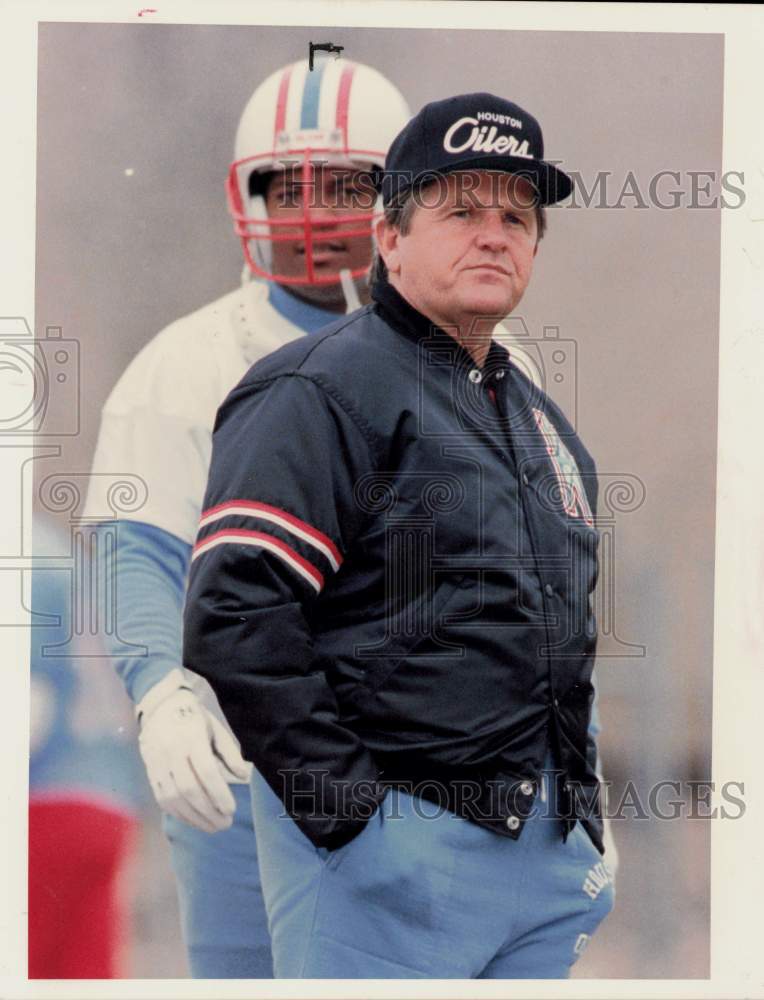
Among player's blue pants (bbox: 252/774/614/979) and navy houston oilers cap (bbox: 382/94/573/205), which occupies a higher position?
navy houston oilers cap (bbox: 382/94/573/205)

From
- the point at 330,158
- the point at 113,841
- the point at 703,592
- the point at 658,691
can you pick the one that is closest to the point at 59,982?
the point at 113,841

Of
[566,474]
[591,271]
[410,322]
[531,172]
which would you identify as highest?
[531,172]

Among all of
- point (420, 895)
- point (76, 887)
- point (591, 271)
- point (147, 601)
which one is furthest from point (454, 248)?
point (76, 887)

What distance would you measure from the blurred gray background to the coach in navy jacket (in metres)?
0.12

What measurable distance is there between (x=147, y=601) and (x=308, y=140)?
915mm

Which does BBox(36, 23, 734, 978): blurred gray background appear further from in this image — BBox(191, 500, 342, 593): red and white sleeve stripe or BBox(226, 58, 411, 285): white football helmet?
BBox(191, 500, 342, 593): red and white sleeve stripe

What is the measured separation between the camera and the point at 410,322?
2.53 m

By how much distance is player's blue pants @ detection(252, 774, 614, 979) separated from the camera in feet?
8.18

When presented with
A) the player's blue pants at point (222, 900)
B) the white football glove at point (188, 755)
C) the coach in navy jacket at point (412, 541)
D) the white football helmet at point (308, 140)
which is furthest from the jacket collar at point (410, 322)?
the player's blue pants at point (222, 900)

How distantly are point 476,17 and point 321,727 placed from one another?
1369 millimetres

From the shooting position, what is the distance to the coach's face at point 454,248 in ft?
8.35

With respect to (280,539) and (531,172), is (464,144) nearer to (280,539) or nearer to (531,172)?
(531,172)

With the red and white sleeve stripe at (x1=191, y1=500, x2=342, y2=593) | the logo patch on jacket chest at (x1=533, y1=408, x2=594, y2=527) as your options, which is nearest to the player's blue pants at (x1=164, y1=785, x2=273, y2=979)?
the red and white sleeve stripe at (x1=191, y1=500, x2=342, y2=593)

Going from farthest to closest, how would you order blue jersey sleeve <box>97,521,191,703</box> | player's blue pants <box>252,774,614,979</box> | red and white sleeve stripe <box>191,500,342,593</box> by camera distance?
blue jersey sleeve <box>97,521,191,703</box>
player's blue pants <box>252,774,614,979</box>
red and white sleeve stripe <box>191,500,342,593</box>
